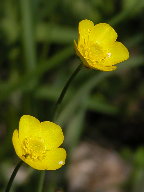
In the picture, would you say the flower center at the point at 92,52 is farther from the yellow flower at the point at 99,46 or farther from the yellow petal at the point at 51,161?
the yellow petal at the point at 51,161

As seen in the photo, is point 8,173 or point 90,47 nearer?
point 90,47

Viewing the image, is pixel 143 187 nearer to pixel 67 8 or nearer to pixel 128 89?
pixel 128 89

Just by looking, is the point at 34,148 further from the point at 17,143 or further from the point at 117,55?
the point at 117,55

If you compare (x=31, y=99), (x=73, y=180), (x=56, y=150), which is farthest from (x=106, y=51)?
(x=73, y=180)

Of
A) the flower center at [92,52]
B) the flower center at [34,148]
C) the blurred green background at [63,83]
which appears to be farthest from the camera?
the blurred green background at [63,83]

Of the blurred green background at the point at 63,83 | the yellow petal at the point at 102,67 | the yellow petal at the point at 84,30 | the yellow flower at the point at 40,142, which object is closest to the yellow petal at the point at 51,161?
the yellow flower at the point at 40,142

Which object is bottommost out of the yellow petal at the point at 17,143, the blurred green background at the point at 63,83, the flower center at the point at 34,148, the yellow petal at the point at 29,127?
the blurred green background at the point at 63,83
